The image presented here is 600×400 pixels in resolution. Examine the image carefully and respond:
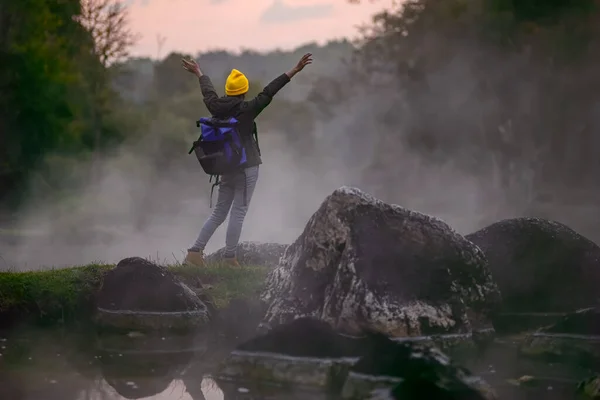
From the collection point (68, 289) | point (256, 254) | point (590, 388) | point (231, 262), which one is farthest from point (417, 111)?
point (590, 388)

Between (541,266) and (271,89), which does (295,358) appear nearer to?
(271,89)

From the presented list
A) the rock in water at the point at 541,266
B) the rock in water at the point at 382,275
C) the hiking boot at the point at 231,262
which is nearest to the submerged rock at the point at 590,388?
the rock in water at the point at 382,275

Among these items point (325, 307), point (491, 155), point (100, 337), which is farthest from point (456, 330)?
point (491, 155)

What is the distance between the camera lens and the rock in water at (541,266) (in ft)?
36.2

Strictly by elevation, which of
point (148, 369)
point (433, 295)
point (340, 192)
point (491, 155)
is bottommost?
point (148, 369)

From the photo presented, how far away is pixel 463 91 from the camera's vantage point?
125 ft

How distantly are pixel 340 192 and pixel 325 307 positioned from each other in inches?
45.1

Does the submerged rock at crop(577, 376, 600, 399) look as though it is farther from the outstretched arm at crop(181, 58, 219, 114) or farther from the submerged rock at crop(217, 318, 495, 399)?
the outstretched arm at crop(181, 58, 219, 114)

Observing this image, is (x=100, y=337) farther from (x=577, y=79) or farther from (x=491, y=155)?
(x=491, y=155)

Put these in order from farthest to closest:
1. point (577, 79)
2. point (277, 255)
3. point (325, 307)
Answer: point (577, 79), point (277, 255), point (325, 307)

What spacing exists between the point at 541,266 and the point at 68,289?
481 cm

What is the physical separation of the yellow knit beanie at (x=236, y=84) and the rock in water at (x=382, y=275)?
1758mm

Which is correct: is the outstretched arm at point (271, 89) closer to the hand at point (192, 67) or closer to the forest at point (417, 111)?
the hand at point (192, 67)

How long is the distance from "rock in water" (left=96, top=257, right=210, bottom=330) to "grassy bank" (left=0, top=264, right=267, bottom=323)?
0.32 m
